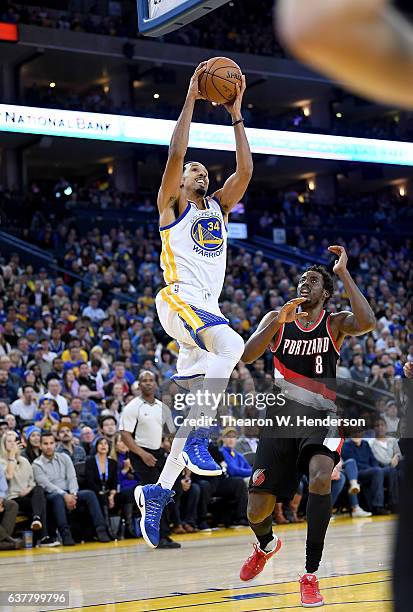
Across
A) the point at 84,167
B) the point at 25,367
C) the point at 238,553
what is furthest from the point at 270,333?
the point at 84,167

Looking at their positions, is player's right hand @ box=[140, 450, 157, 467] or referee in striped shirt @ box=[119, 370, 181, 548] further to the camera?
referee in striped shirt @ box=[119, 370, 181, 548]

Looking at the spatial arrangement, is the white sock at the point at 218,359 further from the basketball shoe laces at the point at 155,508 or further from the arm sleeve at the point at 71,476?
the arm sleeve at the point at 71,476

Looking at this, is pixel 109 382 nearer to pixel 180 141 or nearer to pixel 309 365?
pixel 309 365

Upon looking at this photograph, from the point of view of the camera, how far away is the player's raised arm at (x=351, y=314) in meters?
5.92

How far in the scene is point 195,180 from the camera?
5809 millimetres

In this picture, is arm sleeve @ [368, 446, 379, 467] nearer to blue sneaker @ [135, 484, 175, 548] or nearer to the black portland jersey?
the black portland jersey

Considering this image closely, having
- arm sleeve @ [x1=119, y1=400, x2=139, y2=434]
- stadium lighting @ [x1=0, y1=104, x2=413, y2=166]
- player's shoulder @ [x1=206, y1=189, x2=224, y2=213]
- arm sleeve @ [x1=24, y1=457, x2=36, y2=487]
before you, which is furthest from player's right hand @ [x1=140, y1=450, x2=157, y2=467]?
player's shoulder @ [x1=206, y1=189, x2=224, y2=213]

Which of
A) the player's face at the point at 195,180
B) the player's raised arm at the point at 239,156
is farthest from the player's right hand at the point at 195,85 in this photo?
the player's face at the point at 195,180

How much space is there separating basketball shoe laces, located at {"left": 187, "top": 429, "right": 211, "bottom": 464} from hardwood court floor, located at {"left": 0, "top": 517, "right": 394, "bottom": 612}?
120cm

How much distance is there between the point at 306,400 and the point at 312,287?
0.81 meters

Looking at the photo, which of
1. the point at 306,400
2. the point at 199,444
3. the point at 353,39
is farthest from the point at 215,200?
the point at 353,39

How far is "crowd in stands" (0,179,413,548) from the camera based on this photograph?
34.6 ft

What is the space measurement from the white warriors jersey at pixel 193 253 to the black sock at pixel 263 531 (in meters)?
1.70

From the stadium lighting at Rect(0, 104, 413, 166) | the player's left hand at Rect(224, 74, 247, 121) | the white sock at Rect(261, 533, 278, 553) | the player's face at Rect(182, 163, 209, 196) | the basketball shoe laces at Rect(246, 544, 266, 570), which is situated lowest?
the basketball shoe laces at Rect(246, 544, 266, 570)
